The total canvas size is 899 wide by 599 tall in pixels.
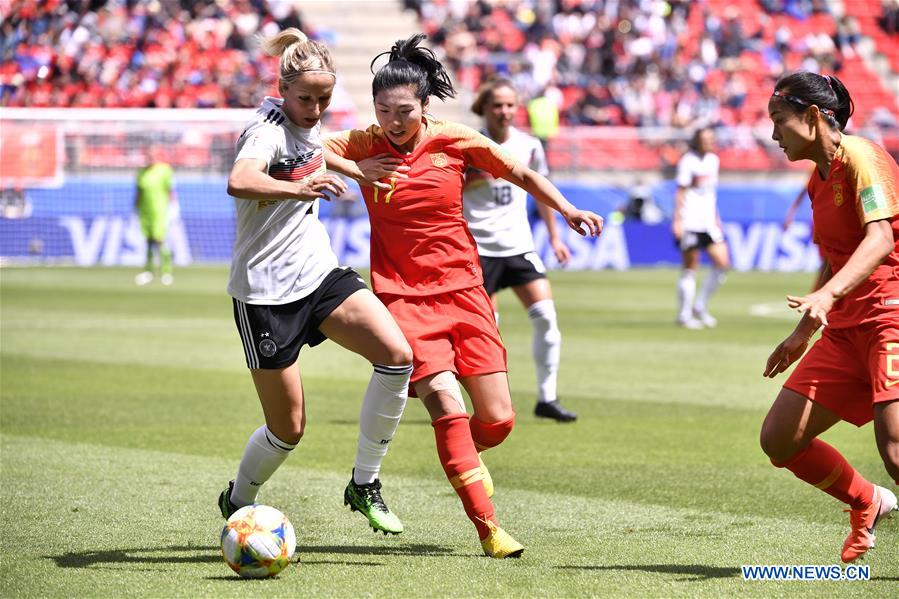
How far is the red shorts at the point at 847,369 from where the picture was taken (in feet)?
17.2

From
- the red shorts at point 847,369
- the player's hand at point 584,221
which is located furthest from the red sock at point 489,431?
the red shorts at point 847,369

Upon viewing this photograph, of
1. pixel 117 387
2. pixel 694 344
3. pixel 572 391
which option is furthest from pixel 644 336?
pixel 117 387

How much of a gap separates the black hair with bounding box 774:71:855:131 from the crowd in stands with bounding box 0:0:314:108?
23.6 metres

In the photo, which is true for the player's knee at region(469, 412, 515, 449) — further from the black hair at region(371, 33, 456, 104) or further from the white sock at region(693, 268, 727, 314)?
the white sock at region(693, 268, 727, 314)

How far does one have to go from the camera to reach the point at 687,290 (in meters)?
17.1

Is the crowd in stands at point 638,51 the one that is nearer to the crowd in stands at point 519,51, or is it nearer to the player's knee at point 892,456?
the crowd in stands at point 519,51

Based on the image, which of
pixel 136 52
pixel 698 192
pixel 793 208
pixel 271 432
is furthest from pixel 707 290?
pixel 136 52

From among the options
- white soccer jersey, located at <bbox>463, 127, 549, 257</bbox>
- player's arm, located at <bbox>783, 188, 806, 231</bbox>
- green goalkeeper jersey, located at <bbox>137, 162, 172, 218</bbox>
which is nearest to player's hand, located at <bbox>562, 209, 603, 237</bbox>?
player's arm, located at <bbox>783, 188, 806, 231</bbox>

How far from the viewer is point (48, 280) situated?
24.1 m

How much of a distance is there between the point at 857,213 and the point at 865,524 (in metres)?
1.31

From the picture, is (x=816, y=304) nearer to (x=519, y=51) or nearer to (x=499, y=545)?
(x=499, y=545)

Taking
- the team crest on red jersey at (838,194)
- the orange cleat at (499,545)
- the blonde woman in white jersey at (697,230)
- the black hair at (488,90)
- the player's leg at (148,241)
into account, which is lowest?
the player's leg at (148,241)

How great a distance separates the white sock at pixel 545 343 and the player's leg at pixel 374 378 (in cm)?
400

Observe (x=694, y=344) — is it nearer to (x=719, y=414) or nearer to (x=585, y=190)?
(x=719, y=414)
